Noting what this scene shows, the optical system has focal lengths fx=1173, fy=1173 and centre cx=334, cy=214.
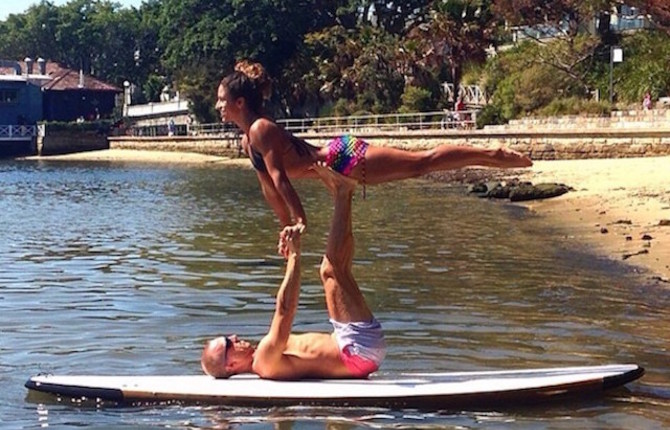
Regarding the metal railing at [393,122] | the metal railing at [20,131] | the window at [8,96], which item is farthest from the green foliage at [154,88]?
the metal railing at [393,122]

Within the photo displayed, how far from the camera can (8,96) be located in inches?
3159

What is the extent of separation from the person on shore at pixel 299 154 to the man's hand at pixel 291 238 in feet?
0.77

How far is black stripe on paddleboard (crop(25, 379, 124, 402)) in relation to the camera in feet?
29.2

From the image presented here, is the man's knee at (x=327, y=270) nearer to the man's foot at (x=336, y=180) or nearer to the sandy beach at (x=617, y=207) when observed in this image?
the man's foot at (x=336, y=180)

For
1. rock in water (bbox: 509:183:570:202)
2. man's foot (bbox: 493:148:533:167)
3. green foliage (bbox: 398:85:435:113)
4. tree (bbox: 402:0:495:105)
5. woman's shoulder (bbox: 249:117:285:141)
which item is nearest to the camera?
woman's shoulder (bbox: 249:117:285:141)

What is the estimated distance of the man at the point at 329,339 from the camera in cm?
863

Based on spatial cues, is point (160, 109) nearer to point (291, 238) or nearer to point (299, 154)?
point (299, 154)

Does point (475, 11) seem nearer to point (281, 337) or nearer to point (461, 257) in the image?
point (461, 257)

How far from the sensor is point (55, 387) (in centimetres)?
909

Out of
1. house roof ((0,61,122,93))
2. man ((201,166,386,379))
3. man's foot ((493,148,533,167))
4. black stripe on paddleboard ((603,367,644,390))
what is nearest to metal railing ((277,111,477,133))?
house roof ((0,61,122,93))

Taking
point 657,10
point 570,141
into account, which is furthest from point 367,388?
point 657,10

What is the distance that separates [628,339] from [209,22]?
2465 inches

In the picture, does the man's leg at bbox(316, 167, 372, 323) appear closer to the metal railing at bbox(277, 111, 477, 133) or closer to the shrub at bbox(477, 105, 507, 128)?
the shrub at bbox(477, 105, 507, 128)

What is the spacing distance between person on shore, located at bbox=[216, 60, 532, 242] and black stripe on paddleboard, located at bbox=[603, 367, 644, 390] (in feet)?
Answer: 5.80
